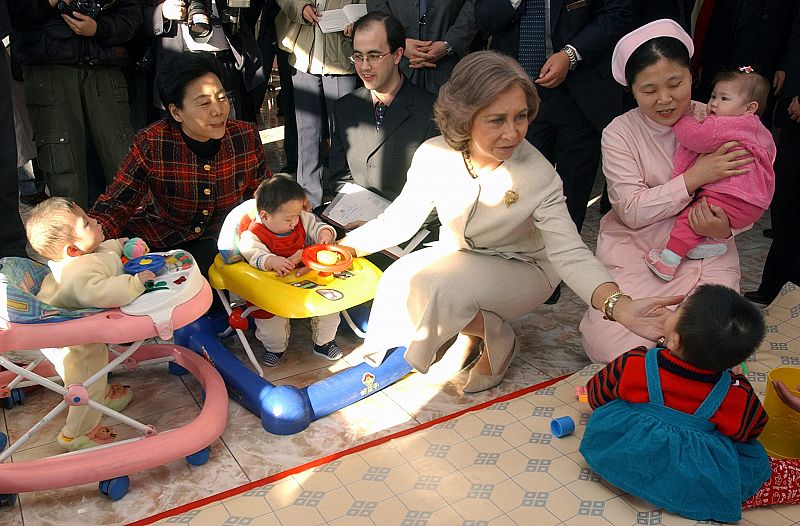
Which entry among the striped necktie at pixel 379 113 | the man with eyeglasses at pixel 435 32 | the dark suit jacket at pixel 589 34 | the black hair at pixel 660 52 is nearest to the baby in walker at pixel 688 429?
the black hair at pixel 660 52

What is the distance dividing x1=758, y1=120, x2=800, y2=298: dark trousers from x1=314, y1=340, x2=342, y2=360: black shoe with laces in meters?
2.16

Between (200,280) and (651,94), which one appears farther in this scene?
(651,94)

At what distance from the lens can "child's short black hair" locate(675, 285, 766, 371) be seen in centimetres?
203

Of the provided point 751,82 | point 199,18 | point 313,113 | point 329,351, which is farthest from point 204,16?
point 751,82

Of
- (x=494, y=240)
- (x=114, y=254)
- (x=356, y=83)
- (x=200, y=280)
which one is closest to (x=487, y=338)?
(x=494, y=240)

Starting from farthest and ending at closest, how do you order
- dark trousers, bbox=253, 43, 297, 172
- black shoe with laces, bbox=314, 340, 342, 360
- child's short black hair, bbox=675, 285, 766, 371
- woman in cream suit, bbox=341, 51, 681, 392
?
dark trousers, bbox=253, 43, 297, 172
black shoe with laces, bbox=314, 340, 342, 360
woman in cream suit, bbox=341, 51, 681, 392
child's short black hair, bbox=675, 285, 766, 371

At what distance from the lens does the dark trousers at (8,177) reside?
11.4ft

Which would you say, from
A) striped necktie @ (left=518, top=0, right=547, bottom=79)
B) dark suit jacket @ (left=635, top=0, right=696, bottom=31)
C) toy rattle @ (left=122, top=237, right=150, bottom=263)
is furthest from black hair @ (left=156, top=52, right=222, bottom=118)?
dark suit jacket @ (left=635, top=0, right=696, bottom=31)

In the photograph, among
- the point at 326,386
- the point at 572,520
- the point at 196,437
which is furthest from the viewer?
the point at 326,386

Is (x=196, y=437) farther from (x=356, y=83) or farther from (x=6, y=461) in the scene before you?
(x=356, y=83)

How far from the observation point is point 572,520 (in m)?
2.29

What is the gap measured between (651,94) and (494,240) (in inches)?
32.6

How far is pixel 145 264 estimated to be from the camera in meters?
2.67

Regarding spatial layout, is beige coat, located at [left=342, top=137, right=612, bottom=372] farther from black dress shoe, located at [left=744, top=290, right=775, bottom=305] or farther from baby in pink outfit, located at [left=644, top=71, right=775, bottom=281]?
black dress shoe, located at [left=744, top=290, right=775, bottom=305]
